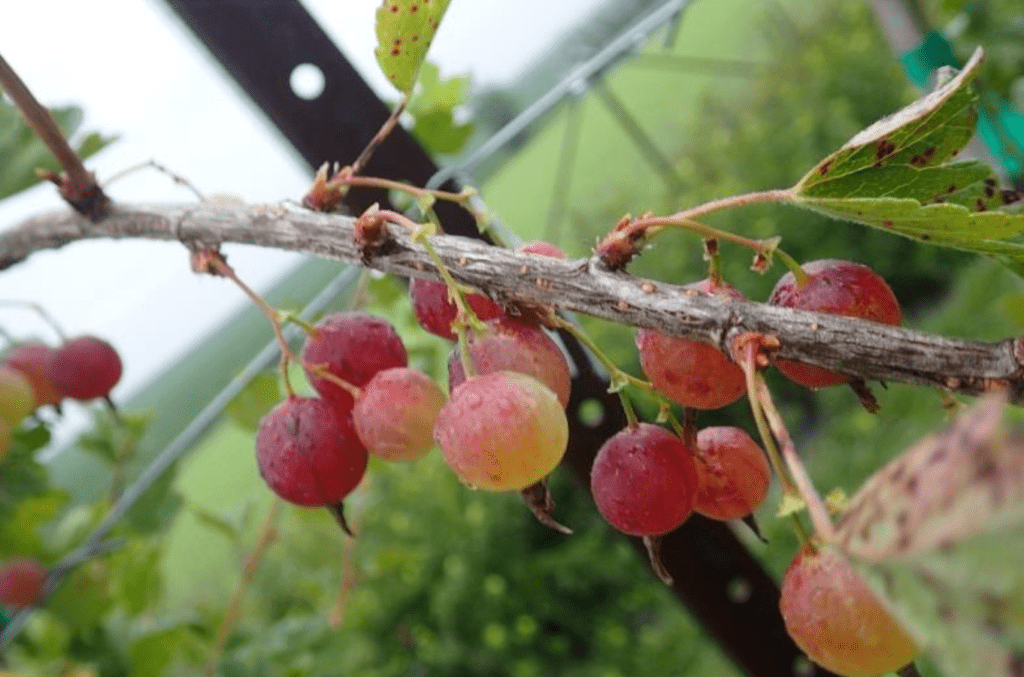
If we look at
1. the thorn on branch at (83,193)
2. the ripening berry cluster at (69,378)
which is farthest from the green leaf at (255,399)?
the thorn on branch at (83,193)

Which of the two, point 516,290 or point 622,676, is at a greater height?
point 516,290

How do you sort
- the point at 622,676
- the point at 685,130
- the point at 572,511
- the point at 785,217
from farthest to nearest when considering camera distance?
the point at 685,130 → the point at 785,217 → the point at 572,511 → the point at 622,676

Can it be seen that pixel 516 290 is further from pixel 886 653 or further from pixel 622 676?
pixel 622 676

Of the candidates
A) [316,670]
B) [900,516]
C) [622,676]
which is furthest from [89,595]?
[622,676]

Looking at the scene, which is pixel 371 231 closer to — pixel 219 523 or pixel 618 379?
pixel 618 379

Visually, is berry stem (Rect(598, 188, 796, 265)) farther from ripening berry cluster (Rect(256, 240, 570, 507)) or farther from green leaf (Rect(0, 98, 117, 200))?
green leaf (Rect(0, 98, 117, 200))

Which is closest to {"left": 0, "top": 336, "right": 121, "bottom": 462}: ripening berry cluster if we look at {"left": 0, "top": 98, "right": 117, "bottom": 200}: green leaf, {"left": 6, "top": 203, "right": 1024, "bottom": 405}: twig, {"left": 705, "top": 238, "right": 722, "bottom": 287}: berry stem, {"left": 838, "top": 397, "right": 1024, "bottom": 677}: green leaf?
{"left": 0, "top": 98, "right": 117, "bottom": 200}: green leaf

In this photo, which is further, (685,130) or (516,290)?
(685,130)
